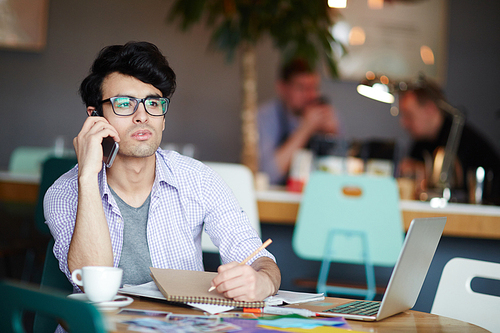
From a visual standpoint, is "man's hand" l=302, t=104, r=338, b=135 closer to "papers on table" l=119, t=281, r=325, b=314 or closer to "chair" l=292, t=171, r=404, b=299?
"chair" l=292, t=171, r=404, b=299

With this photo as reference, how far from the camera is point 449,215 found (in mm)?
2033

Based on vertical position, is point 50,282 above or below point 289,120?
below

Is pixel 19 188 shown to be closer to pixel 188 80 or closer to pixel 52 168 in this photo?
pixel 52 168

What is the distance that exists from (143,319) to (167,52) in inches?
149

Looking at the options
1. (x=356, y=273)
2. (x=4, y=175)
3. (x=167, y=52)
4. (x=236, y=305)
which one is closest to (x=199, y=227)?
(x=236, y=305)

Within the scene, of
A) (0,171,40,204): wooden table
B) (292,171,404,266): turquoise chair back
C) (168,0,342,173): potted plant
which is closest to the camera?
(292,171,404,266): turquoise chair back

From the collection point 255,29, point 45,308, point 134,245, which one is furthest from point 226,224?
point 255,29

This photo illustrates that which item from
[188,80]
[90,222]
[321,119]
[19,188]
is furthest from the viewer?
[321,119]

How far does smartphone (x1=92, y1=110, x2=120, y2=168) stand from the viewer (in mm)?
1204

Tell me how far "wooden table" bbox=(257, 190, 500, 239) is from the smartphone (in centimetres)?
102

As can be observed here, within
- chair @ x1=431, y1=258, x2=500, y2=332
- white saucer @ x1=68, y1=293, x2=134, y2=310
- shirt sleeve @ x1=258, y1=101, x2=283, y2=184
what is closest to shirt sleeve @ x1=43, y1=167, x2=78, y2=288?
white saucer @ x1=68, y1=293, x2=134, y2=310

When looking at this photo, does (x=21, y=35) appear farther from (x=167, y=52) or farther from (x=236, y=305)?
(x=236, y=305)

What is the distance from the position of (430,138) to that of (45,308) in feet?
13.0

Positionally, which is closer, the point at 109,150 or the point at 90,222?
the point at 90,222
